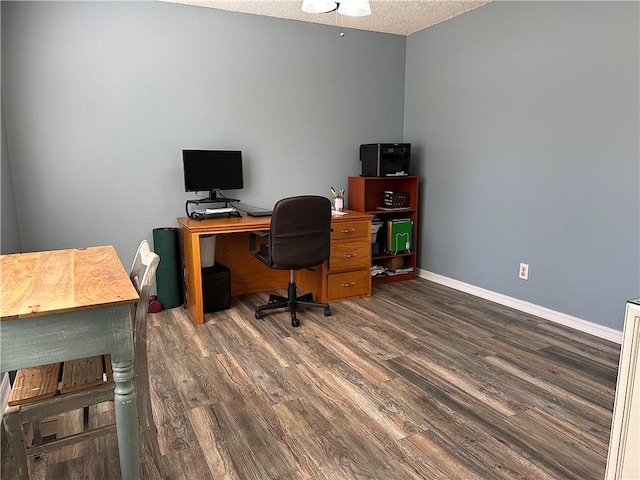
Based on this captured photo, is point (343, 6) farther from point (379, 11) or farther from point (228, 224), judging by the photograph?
point (228, 224)

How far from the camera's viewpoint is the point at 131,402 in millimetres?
1363

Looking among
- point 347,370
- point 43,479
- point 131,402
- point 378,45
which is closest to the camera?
point 131,402

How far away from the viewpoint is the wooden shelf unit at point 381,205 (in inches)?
164

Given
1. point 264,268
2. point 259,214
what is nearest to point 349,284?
point 264,268

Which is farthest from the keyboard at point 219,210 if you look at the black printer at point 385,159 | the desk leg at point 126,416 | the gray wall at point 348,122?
the desk leg at point 126,416

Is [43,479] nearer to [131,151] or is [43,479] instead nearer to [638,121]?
[131,151]

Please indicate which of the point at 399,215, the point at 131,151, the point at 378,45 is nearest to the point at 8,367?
the point at 131,151

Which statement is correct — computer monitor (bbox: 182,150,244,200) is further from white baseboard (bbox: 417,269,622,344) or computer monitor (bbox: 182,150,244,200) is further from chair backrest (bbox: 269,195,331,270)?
white baseboard (bbox: 417,269,622,344)

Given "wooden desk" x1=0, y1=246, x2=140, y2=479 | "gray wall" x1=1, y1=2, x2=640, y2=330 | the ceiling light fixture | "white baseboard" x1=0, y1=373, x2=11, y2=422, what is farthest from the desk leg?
the ceiling light fixture

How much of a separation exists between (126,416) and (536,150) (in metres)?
3.21

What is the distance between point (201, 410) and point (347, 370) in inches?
33.1

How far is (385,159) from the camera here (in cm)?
404

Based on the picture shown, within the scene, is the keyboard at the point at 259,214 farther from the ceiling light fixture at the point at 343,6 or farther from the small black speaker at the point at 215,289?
the ceiling light fixture at the point at 343,6

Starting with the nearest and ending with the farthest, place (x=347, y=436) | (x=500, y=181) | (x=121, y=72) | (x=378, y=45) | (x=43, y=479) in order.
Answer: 1. (x=43, y=479)
2. (x=347, y=436)
3. (x=121, y=72)
4. (x=500, y=181)
5. (x=378, y=45)
